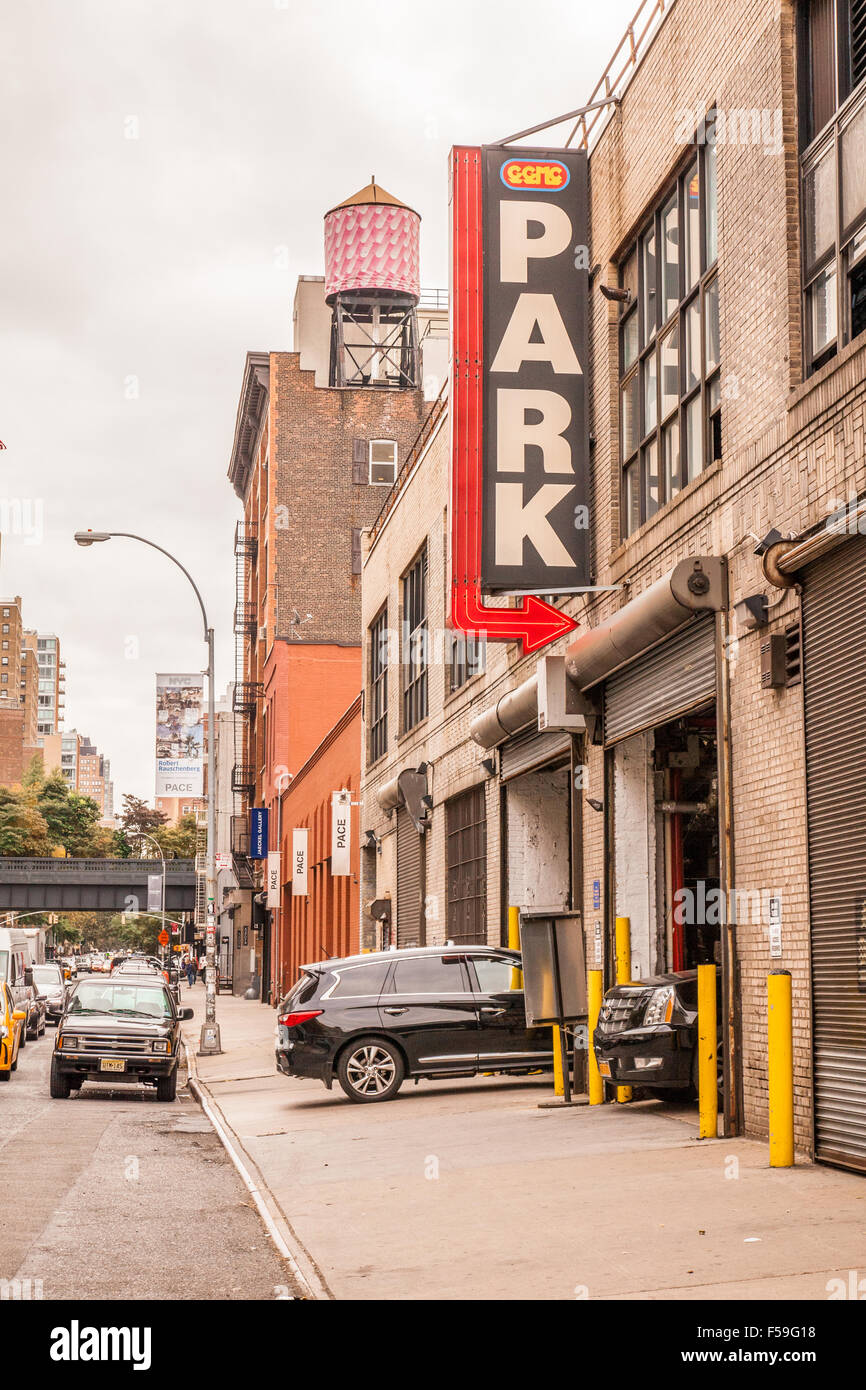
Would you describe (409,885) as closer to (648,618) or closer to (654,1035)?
(654,1035)

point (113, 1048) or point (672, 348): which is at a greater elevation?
point (672, 348)

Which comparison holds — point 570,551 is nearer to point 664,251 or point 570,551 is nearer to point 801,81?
point 664,251

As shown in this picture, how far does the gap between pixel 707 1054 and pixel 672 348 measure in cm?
682

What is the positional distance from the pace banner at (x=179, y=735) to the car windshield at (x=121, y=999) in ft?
90.9

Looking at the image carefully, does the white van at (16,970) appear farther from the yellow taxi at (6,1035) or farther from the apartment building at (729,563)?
the apartment building at (729,563)

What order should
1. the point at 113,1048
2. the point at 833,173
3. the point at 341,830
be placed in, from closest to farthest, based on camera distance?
the point at 833,173
the point at 113,1048
the point at 341,830

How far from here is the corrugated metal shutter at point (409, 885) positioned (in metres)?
29.3

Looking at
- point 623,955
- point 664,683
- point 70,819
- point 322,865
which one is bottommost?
point 623,955

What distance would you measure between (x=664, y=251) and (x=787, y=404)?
4.47 m

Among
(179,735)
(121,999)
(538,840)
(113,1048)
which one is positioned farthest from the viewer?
(179,735)

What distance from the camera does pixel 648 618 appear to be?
14.2m

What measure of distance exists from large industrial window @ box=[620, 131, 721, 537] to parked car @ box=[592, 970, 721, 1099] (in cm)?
475

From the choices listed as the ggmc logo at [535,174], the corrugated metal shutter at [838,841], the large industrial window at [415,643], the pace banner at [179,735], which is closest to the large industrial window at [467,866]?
the large industrial window at [415,643]

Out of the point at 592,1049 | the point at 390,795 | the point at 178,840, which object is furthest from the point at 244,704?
the point at 178,840
